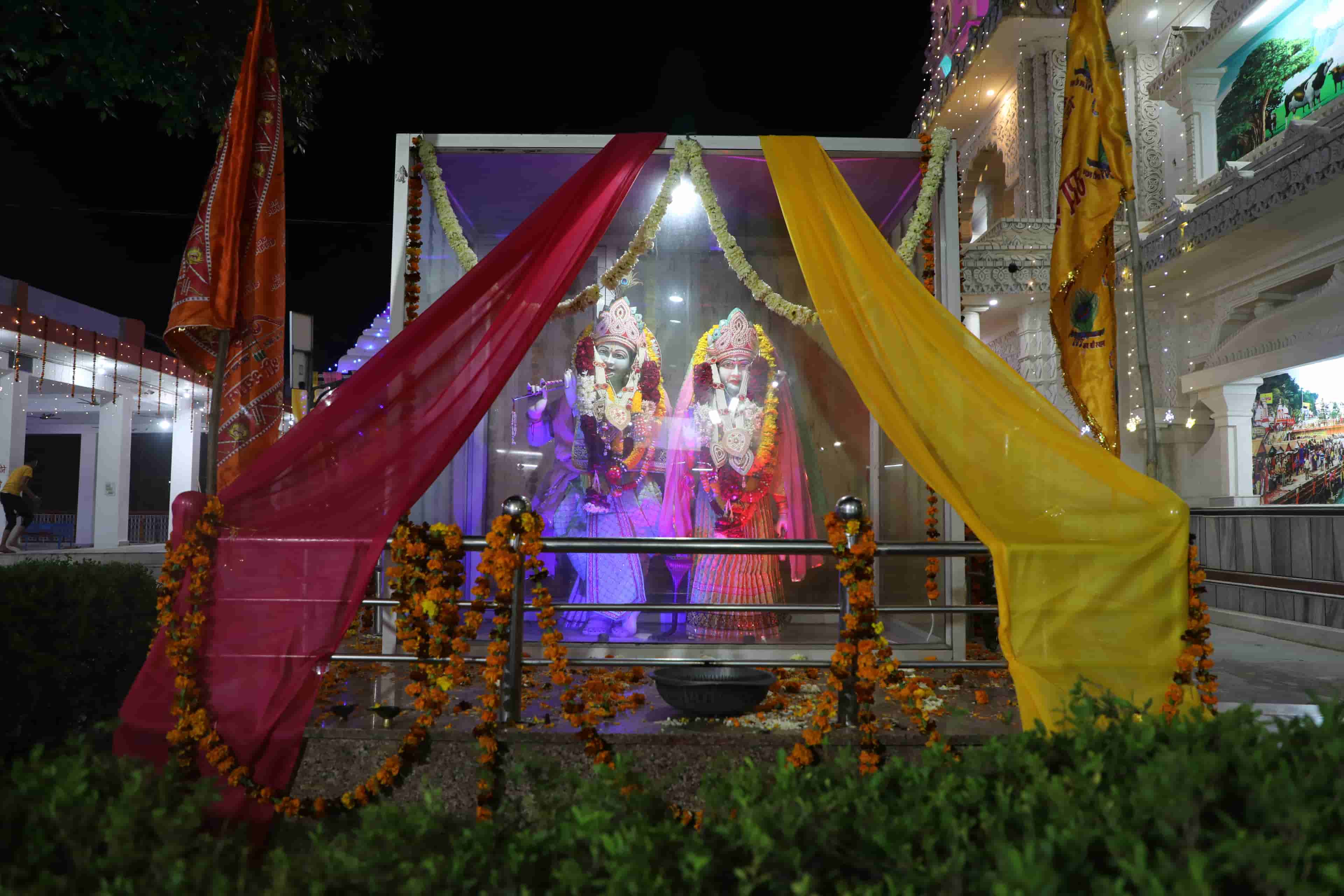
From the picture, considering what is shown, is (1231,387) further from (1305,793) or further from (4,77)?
(4,77)

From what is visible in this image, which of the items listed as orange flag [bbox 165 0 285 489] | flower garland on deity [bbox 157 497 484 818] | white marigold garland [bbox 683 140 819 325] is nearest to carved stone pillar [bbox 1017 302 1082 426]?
white marigold garland [bbox 683 140 819 325]

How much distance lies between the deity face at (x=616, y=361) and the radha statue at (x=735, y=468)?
41 centimetres

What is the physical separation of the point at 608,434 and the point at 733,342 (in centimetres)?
104

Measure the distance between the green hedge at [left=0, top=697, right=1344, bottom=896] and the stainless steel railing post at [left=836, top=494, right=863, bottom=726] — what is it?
1498mm

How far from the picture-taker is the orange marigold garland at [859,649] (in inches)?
123

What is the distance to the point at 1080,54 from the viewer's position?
17.4 feet

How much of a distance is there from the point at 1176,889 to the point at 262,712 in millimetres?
2854

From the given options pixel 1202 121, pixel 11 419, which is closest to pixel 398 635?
pixel 1202 121

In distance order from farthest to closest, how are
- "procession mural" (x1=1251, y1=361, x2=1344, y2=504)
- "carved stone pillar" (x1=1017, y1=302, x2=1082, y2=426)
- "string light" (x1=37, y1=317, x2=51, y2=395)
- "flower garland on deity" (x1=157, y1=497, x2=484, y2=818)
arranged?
"string light" (x1=37, y1=317, x2=51, y2=395), "carved stone pillar" (x1=1017, y1=302, x2=1082, y2=426), "procession mural" (x1=1251, y1=361, x2=1344, y2=504), "flower garland on deity" (x1=157, y1=497, x2=484, y2=818)

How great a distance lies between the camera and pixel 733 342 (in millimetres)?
5773

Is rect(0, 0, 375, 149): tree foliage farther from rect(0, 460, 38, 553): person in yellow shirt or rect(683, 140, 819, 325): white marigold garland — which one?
rect(0, 460, 38, 553): person in yellow shirt

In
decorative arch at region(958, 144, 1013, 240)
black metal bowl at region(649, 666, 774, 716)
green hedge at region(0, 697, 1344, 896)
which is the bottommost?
black metal bowl at region(649, 666, 774, 716)

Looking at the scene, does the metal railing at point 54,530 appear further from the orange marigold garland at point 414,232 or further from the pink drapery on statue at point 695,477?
the pink drapery on statue at point 695,477

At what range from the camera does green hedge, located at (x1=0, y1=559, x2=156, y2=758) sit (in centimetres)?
350
